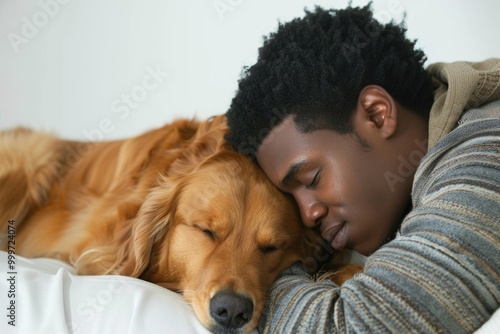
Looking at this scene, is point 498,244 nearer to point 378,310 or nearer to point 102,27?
point 378,310

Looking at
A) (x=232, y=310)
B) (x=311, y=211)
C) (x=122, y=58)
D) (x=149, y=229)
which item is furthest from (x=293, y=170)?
(x=122, y=58)

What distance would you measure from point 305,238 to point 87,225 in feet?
3.01

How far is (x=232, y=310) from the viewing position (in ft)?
5.21

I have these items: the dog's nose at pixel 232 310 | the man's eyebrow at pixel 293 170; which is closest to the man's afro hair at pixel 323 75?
the man's eyebrow at pixel 293 170

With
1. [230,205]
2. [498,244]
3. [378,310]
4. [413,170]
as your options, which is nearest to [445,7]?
[413,170]

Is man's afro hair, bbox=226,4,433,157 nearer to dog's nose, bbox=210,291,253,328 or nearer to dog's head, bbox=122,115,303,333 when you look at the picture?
dog's head, bbox=122,115,303,333

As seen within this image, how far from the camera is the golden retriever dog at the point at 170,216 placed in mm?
1758

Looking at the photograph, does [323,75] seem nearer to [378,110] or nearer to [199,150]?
[378,110]

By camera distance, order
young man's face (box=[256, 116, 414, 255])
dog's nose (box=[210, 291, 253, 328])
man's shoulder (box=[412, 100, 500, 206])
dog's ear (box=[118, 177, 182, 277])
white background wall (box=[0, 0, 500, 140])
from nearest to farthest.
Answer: man's shoulder (box=[412, 100, 500, 206]) < dog's nose (box=[210, 291, 253, 328]) < young man's face (box=[256, 116, 414, 255]) < dog's ear (box=[118, 177, 182, 277]) < white background wall (box=[0, 0, 500, 140])

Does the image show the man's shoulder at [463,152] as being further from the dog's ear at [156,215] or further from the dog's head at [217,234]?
the dog's ear at [156,215]

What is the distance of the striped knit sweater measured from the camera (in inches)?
49.1

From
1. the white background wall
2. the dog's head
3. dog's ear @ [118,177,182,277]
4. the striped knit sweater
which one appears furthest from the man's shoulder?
the white background wall

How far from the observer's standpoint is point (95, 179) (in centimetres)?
256

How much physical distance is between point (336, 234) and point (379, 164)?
279mm
